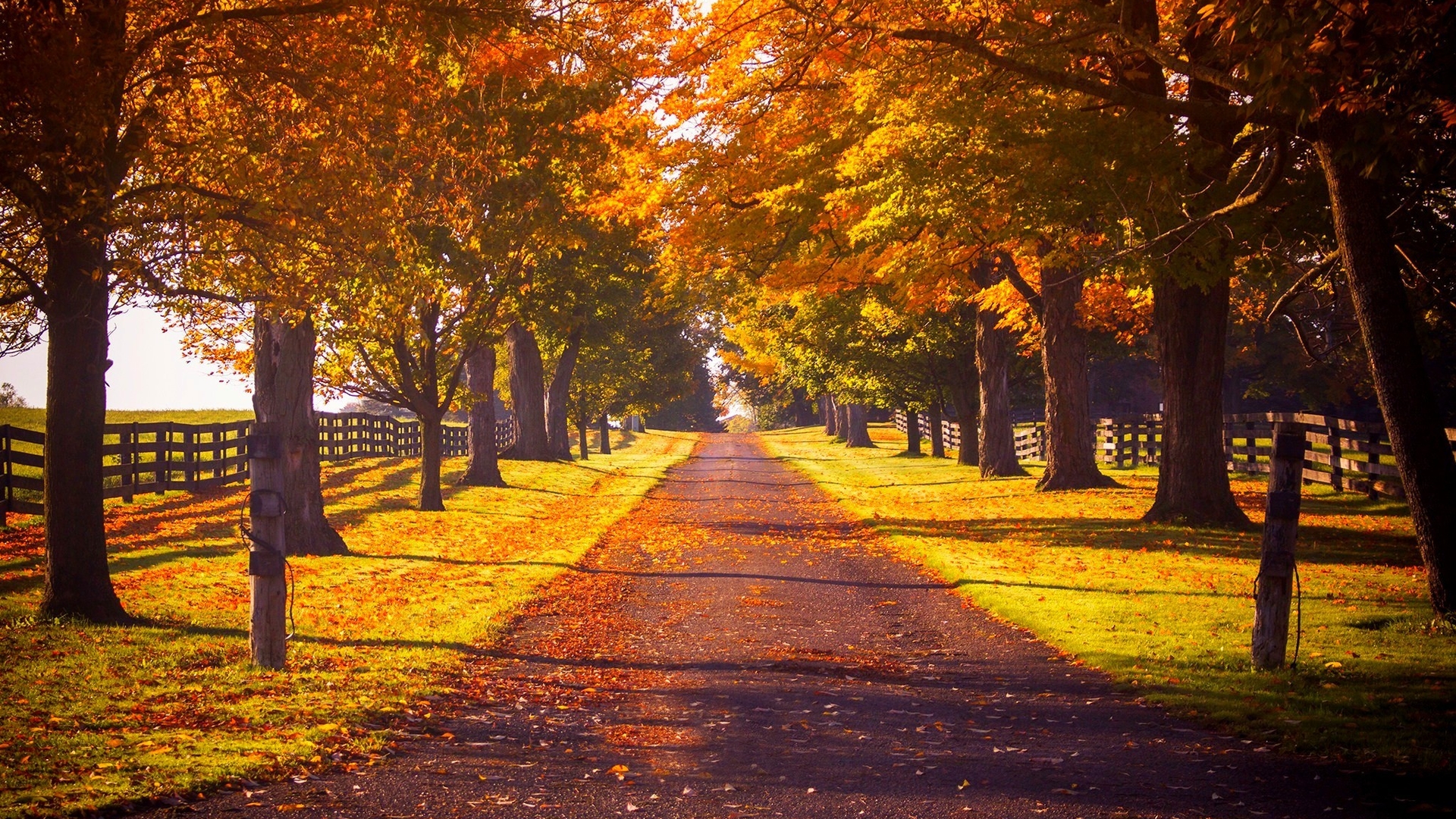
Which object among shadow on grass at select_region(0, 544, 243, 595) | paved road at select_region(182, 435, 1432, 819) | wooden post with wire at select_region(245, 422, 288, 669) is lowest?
paved road at select_region(182, 435, 1432, 819)

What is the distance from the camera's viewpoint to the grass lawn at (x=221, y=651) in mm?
6727

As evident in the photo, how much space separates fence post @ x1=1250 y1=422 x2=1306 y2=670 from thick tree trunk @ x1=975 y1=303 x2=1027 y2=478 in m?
22.4

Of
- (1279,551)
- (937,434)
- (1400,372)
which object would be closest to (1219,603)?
(1400,372)

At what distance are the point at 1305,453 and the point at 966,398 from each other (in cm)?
1871

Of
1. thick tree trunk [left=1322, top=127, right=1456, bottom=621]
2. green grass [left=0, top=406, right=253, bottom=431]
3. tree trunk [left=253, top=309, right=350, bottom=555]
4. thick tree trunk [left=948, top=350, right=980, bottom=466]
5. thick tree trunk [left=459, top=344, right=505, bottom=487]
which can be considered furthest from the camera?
thick tree trunk [left=948, top=350, right=980, bottom=466]

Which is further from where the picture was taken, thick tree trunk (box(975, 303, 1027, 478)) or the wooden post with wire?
thick tree trunk (box(975, 303, 1027, 478))

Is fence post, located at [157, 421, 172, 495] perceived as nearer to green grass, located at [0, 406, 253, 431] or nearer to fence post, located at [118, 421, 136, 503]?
fence post, located at [118, 421, 136, 503]

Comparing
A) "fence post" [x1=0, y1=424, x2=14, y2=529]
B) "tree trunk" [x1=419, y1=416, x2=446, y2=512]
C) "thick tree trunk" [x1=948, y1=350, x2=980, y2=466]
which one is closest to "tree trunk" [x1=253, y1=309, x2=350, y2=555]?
"fence post" [x1=0, y1=424, x2=14, y2=529]

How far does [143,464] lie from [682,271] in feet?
39.6

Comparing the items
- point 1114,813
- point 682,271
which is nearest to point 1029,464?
point 682,271

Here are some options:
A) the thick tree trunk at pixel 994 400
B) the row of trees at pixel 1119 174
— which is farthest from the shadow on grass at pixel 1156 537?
the thick tree trunk at pixel 994 400

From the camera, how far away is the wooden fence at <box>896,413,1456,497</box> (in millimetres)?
22578

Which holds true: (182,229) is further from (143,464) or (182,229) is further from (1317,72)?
(143,464)

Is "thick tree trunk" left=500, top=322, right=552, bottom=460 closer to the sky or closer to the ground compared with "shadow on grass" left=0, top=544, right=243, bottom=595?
closer to the sky
